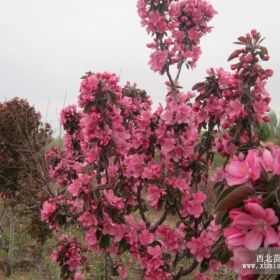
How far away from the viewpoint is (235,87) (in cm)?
275

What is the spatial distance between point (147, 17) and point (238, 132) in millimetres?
1537

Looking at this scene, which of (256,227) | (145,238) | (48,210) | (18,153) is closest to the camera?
(256,227)

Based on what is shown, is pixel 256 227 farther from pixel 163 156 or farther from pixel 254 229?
pixel 163 156

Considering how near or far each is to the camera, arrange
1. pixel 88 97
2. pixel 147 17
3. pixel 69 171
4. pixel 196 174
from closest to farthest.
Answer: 1. pixel 88 97
2. pixel 196 174
3. pixel 147 17
4. pixel 69 171

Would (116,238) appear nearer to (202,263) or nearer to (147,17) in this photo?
(202,263)

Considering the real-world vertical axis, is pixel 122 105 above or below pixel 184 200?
above

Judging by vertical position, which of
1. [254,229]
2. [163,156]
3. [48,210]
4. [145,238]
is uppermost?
[163,156]

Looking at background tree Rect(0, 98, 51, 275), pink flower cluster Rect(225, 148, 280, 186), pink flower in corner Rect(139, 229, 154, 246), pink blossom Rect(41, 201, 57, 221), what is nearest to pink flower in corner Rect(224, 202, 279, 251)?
pink flower cluster Rect(225, 148, 280, 186)

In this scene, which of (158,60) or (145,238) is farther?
(158,60)

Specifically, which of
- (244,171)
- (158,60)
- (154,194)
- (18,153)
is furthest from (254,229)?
(18,153)

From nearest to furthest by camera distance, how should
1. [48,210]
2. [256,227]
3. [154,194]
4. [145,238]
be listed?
[256,227]
[154,194]
[145,238]
[48,210]

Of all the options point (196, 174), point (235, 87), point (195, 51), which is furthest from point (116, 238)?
point (195, 51)

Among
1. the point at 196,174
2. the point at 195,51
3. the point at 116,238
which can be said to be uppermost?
the point at 195,51

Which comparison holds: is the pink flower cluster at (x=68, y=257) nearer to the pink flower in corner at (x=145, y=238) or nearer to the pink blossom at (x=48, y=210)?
the pink blossom at (x=48, y=210)
